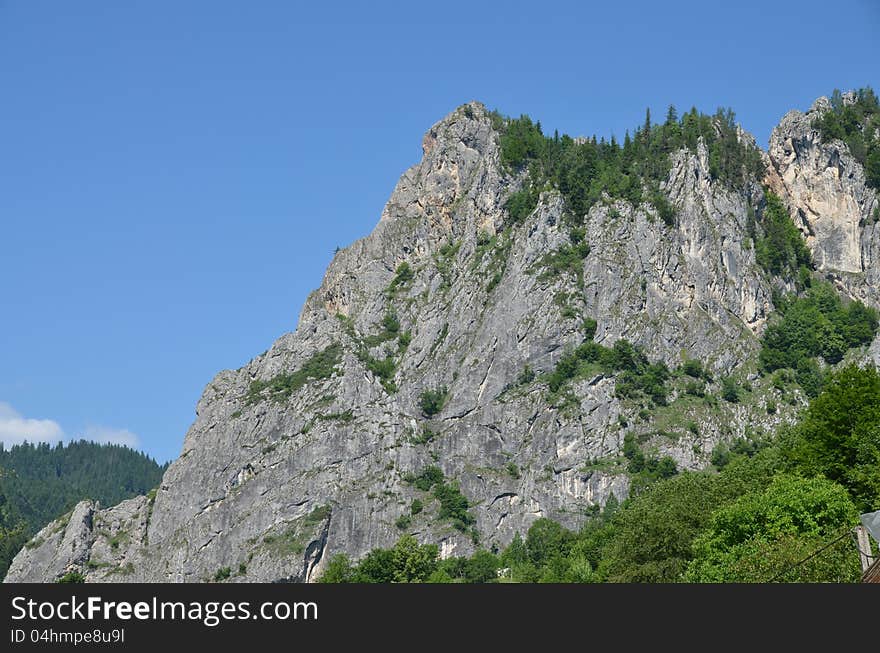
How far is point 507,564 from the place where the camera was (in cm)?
18225

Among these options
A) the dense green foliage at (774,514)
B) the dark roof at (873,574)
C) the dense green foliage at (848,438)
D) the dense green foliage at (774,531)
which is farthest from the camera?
the dense green foliage at (848,438)

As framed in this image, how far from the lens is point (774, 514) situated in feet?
279

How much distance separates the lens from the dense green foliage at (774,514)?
246ft

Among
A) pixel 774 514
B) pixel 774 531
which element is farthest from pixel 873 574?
pixel 774 514

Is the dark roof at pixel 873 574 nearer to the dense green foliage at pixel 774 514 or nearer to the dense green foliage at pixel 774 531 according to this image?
the dense green foliage at pixel 774 514

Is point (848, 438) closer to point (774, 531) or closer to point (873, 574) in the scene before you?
point (774, 531)

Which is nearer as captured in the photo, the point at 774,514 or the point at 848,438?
the point at 774,514

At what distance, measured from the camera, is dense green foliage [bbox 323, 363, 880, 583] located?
75.0 m

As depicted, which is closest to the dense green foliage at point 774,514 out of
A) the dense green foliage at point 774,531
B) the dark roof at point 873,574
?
the dense green foliage at point 774,531

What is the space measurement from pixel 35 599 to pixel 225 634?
17.6ft

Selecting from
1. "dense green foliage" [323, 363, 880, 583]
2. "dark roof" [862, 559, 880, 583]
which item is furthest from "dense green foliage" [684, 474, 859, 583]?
"dark roof" [862, 559, 880, 583]

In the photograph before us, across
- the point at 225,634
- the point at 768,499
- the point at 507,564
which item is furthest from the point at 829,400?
the point at 507,564

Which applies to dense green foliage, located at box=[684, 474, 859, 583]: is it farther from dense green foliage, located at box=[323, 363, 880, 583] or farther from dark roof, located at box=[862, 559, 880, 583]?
dark roof, located at box=[862, 559, 880, 583]

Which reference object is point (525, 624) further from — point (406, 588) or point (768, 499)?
point (768, 499)
